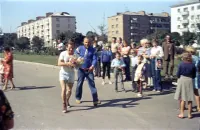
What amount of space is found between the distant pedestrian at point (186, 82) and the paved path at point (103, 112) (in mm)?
435

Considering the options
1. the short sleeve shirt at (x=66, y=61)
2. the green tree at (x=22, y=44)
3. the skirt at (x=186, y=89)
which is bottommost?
the skirt at (x=186, y=89)

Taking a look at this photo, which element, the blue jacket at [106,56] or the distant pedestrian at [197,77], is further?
the blue jacket at [106,56]

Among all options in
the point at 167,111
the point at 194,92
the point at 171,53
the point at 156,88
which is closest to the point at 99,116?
the point at 167,111

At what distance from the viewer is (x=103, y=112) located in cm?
904

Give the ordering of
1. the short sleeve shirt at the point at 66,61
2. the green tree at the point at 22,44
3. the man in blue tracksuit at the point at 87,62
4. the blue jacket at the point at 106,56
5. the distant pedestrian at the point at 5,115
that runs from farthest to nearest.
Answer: the green tree at the point at 22,44, the blue jacket at the point at 106,56, the man in blue tracksuit at the point at 87,62, the short sleeve shirt at the point at 66,61, the distant pedestrian at the point at 5,115

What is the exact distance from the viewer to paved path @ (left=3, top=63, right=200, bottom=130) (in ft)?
25.6

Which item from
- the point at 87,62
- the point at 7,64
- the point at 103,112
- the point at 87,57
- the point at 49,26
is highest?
the point at 49,26

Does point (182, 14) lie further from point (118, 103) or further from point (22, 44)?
point (118, 103)

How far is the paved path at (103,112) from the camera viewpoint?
25.6 feet

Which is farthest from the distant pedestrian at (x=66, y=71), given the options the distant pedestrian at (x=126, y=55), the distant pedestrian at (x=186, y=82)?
the distant pedestrian at (x=126, y=55)

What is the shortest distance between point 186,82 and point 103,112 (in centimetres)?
222

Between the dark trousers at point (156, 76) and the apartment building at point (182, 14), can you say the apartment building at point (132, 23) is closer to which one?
the apartment building at point (182, 14)

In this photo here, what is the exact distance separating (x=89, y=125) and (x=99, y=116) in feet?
2.79

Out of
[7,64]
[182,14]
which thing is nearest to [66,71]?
[7,64]
